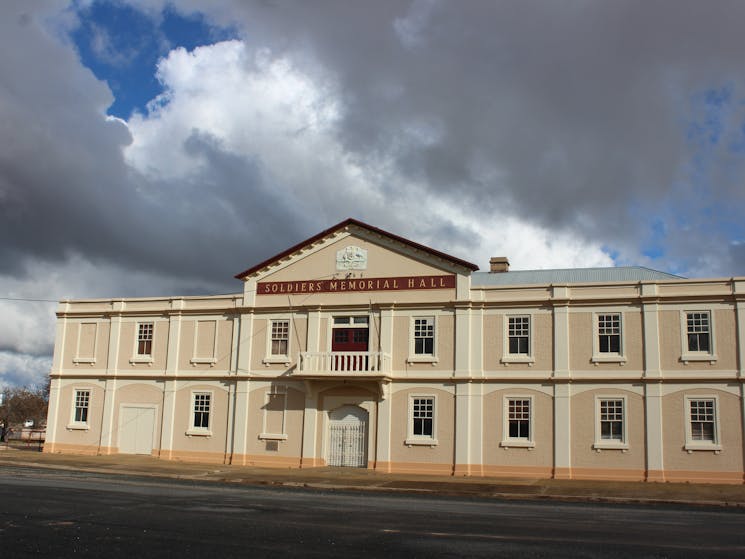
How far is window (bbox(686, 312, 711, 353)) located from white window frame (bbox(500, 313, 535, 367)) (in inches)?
233

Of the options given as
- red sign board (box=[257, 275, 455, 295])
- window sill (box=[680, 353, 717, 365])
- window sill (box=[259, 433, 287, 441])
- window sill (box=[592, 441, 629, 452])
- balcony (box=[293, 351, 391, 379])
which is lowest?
window sill (box=[259, 433, 287, 441])

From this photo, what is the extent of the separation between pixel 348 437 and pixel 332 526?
1786 centimetres

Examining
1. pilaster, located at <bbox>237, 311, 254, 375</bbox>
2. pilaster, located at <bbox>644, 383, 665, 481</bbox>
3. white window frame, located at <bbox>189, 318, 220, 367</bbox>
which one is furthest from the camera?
white window frame, located at <bbox>189, 318, 220, 367</bbox>

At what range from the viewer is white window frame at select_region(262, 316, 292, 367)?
33.5m

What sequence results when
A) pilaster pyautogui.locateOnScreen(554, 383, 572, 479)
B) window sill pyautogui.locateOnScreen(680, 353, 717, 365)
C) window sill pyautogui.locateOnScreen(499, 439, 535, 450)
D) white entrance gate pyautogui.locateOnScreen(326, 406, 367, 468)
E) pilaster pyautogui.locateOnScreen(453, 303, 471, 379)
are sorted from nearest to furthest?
window sill pyautogui.locateOnScreen(680, 353, 717, 365)
pilaster pyautogui.locateOnScreen(554, 383, 572, 479)
window sill pyautogui.locateOnScreen(499, 439, 535, 450)
pilaster pyautogui.locateOnScreen(453, 303, 471, 379)
white entrance gate pyautogui.locateOnScreen(326, 406, 367, 468)

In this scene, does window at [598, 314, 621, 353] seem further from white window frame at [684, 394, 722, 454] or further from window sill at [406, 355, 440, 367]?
window sill at [406, 355, 440, 367]

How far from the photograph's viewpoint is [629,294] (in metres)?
29.6

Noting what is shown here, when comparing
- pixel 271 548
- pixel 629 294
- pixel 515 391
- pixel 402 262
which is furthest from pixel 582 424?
pixel 271 548

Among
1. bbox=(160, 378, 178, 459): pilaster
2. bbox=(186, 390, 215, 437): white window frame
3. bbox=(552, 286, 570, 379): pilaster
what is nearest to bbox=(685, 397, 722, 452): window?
bbox=(552, 286, 570, 379): pilaster

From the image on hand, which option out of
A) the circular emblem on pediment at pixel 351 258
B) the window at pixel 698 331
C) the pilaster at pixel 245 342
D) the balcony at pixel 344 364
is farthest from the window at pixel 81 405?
the window at pixel 698 331

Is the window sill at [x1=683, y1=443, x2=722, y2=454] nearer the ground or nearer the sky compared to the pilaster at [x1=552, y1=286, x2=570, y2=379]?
nearer the ground

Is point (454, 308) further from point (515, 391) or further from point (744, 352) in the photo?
point (744, 352)

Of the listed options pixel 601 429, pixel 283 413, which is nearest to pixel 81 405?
pixel 283 413

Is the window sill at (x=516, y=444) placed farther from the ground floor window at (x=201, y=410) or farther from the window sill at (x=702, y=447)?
the ground floor window at (x=201, y=410)
